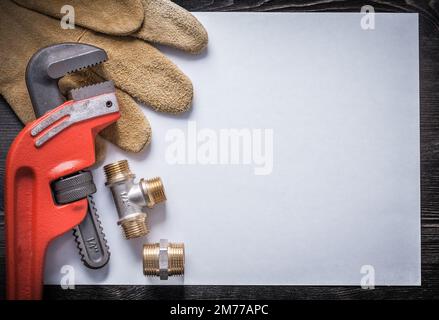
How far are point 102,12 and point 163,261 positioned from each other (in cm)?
47

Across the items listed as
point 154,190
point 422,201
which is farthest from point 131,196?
point 422,201

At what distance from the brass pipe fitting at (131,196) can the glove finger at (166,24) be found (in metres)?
0.24

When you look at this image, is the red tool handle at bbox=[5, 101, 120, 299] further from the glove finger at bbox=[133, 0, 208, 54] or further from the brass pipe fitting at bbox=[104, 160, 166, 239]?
the glove finger at bbox=[133, 0, 208, 54]

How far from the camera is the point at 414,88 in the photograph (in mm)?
961

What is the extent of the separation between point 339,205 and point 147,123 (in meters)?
0.40

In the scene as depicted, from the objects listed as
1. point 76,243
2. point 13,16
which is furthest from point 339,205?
point 13,16

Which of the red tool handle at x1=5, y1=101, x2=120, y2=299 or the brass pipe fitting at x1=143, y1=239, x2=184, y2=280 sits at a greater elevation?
the red tool handle at x1=5, y1=101, x2=120, y2=299

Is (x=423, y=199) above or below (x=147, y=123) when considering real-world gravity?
below

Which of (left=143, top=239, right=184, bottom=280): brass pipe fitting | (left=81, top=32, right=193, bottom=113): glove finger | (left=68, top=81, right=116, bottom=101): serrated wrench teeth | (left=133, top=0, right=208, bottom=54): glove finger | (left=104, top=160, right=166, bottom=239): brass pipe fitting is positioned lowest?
(left=143, top=239, right=184, bottom=280): brass pipe fitting

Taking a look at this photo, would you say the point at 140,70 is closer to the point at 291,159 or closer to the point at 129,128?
the point at 129,128

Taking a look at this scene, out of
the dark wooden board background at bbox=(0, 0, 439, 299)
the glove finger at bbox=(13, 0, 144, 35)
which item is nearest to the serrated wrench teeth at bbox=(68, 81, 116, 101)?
the glove finger at bbox=(13, 0, 144, 35)

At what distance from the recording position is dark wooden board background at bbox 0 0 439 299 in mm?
943

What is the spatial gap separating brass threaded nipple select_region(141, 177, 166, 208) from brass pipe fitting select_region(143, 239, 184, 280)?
0.28ft

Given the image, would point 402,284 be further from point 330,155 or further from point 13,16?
point 13,16
